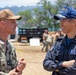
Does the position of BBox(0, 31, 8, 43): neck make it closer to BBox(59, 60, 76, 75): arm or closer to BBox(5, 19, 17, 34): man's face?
BBox(5, 19, 17, 34): man's face

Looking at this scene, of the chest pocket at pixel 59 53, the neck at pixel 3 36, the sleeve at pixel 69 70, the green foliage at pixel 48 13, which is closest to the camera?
the sleeve at pixel 69 70

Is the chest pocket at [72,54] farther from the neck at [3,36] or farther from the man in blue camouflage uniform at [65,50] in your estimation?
the neck at [3,36]

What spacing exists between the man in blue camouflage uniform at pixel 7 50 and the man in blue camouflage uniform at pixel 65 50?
34 cm

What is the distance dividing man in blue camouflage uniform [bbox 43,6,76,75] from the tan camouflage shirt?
1.26 feet

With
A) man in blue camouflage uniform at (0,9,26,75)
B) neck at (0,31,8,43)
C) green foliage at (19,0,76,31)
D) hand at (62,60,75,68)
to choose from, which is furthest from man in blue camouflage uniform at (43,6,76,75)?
green foliage at (19,0,76,31)

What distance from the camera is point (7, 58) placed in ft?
12.3

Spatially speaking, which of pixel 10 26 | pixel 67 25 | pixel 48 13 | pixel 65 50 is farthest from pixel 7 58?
pixel 48 13

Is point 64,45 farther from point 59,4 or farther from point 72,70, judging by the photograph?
point 59,4

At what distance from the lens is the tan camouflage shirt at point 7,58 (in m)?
3.55

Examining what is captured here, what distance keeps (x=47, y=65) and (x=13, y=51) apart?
436mm

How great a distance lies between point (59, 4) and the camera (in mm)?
63344

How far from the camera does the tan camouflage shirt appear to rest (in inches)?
140

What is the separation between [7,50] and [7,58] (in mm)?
88

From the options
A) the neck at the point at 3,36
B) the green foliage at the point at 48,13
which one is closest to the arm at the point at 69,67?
the neck at the point at 3,36
